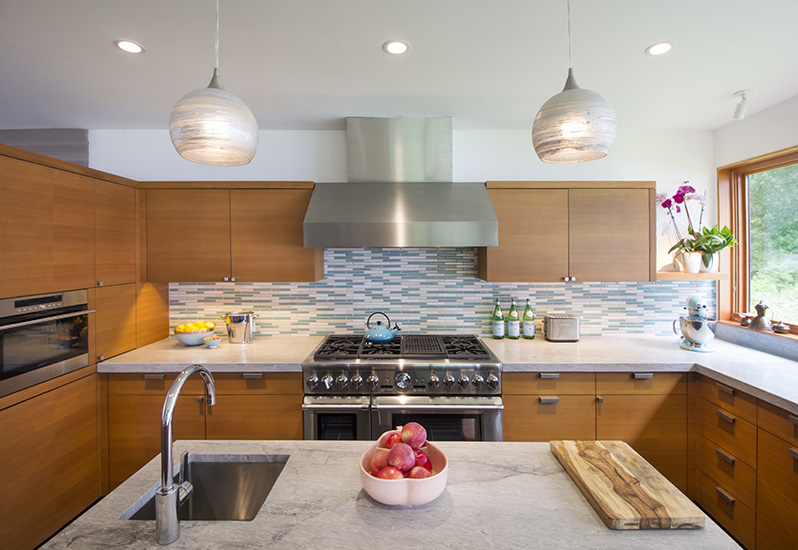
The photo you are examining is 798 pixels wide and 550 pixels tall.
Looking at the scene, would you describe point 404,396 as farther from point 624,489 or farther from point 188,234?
point 188,234

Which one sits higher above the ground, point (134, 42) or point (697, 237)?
point (134, 42)

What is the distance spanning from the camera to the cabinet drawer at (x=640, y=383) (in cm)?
248

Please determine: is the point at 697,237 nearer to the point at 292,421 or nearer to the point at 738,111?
the point at 738,111

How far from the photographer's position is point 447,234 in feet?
8.70

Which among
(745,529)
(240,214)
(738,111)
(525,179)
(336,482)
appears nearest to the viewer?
(336,482)

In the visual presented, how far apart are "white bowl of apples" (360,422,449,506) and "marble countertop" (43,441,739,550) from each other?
46 mm

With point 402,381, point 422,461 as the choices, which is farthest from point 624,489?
point 402,381

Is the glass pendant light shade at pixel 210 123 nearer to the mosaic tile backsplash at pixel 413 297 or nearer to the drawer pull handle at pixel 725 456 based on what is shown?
the mosaic tile backsplash at pixel 413 297

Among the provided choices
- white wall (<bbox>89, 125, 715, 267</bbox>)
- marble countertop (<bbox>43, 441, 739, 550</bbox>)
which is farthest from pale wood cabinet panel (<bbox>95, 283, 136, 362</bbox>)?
marble countertop (<bbox>43, 441, 739, 550</bbox>)

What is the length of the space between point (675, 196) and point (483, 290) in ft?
5.20

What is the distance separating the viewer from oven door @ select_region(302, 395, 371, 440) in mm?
2465

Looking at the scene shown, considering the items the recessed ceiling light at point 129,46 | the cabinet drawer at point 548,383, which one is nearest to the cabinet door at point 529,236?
the cabinet drawer at point 548,383

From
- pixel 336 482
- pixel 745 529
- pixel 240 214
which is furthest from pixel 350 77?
pixel 745 529

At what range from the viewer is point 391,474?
109cm
